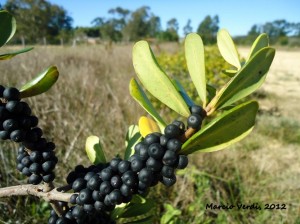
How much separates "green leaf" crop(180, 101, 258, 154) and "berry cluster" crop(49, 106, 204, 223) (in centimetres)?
2

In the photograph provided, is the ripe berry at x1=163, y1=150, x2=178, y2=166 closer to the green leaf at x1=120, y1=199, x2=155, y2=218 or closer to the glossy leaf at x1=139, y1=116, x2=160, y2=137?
the glossy leaf at x1=139, y1=116, x2=160, y2=137

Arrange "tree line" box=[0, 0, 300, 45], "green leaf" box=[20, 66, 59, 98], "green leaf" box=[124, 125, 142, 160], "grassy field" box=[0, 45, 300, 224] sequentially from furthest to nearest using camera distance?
1. "tree line" box=[0, 0, 300, 45]
2. "grassy field" box=[0, 45, 300, 224]
3. "green leaf" box=[124, 125, 142, 160]
4. "green leaf" box=[20, 66, 59, 98]

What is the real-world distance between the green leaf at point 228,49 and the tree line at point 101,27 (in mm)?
10112

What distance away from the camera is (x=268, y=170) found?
3049 millimetres

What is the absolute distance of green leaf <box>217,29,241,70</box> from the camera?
565 mm

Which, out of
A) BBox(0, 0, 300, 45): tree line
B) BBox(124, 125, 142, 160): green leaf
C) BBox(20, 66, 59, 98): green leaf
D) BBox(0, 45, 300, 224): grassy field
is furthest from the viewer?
BBox(0, 0, 300, 45): tree line

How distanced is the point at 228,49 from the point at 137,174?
0.29m

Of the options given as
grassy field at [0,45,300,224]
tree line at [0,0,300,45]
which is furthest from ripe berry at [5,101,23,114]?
tree line at [0,0,300,45]

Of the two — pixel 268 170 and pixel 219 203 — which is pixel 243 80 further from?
pixel 268 170

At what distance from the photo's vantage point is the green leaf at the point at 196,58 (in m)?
0.52

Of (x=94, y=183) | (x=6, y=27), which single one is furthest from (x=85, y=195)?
(x=6, y=27)

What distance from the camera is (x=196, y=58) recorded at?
53cm

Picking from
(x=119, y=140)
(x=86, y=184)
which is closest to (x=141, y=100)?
(x=86, y=184)

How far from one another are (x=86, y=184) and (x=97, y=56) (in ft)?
27.9
